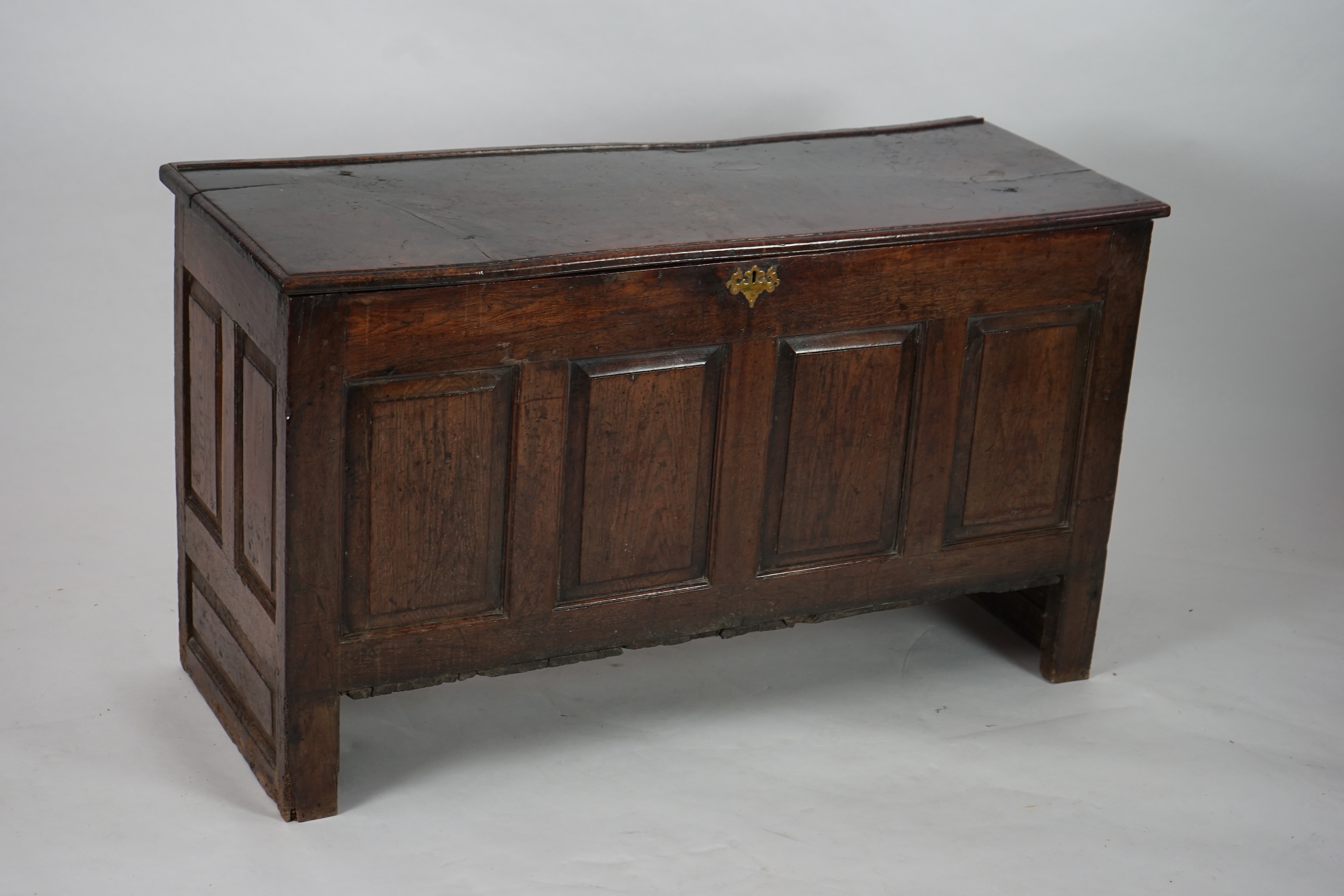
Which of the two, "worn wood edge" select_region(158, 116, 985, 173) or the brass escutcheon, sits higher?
"worn wood edge" select_region(158, 116, 985, 173)

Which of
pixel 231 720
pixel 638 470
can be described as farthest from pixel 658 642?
pixel 231 720

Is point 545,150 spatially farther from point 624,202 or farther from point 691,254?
point 691,254

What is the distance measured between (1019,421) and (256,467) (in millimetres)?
1389

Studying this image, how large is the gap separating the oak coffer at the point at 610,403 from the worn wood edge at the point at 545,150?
1 cm

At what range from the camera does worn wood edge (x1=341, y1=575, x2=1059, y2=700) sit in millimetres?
3199

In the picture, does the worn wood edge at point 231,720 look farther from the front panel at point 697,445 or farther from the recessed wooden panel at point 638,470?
the recessed wooden panel at point 638,470

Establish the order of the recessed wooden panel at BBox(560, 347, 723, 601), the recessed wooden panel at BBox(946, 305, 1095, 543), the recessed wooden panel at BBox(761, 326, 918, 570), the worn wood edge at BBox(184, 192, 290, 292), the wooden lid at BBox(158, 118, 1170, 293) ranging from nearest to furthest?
the worn wood edge at BBox(184, 192, 290, 292) → the wooden lid at BBox(158, 118, 1170, 293) → the recessed wooden panel at BBox(560, 347, 723, 601) → the recessed wooden panel at BBox(761, 326, 918, 570) → the recessed wooden panel at BBox(946, 305, 1095, 543)

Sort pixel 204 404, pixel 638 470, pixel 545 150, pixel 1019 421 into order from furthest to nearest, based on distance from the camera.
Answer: pixel 545 150 → pixel 1019 421 → pixel 204 404 → pixel 638 470

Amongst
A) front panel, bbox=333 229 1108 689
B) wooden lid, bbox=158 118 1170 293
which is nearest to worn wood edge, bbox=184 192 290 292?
wooden lid, bbox=158 118 1170 293

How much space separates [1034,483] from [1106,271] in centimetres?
42

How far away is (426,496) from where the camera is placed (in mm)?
3090

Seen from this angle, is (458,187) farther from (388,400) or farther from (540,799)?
(540,799)

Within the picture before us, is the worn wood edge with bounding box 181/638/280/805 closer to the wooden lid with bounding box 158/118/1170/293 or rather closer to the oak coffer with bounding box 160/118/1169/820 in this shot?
the oak coffer with bounding box 160/118/1169/820

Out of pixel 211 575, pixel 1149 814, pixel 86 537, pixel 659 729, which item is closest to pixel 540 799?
pixel 659 729
